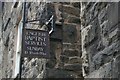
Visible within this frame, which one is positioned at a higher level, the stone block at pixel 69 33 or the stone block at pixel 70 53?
the stone block at pixel 69 33

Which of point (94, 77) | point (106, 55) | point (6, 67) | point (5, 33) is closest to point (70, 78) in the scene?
point (94, 77)

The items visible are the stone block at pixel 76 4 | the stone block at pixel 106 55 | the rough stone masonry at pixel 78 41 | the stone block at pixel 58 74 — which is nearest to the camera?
the stone block at pixel 106 55

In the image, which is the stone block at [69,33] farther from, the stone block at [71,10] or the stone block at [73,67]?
the stone block at [73,67]

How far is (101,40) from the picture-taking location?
163 inches

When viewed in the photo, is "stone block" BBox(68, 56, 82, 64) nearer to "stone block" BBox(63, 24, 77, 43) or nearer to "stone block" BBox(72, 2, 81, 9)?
"stone block" BBox(63, 24, 77, 43)

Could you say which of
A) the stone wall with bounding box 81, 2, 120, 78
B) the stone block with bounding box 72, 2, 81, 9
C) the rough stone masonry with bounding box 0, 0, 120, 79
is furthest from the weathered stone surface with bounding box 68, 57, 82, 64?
the stone block with bounding box 72, 2, 81, 9

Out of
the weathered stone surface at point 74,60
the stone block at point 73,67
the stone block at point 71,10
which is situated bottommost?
the stone block at point 73,67

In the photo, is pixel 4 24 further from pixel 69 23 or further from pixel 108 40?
pixel 108 40

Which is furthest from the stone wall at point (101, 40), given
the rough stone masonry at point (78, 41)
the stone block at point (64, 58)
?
the stone block at point (64, 58)

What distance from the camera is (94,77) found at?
13.8ft

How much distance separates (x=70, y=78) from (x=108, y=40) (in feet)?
3.91

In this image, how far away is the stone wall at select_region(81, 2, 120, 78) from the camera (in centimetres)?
383

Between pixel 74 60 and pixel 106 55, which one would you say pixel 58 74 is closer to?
pixel 74 60

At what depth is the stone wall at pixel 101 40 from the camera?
383 centimetres
